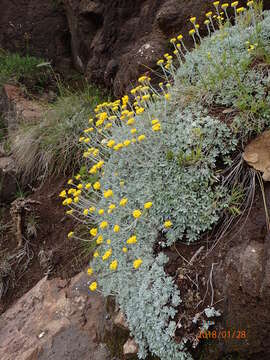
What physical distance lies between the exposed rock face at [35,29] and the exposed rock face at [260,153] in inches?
202

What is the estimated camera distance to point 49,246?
3.54 metres

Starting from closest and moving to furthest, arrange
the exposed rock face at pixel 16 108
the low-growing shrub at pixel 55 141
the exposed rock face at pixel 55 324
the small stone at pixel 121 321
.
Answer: the small stone at pixel 121 321 < the exposed rock face at pixel 55 324 < the low-growing shrub at pixel 55 141 < the exposed rock face at pixel 16 108

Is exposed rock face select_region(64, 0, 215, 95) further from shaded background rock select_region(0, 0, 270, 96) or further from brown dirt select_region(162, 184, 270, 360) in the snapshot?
brown dirt select_region(162, 184, 270, 360)

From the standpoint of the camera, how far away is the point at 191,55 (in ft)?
9.77

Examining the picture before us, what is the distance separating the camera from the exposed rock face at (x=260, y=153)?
74.5 inches

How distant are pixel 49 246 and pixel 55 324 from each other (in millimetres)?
1133

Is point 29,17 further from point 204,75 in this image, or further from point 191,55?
point 204,75

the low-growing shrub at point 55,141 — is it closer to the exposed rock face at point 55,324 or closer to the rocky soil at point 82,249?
the rocky soil at point 82,249

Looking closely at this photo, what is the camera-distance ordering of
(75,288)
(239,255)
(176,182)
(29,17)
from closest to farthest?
(239,255) → (176,182) → (75,288) → (29,17)

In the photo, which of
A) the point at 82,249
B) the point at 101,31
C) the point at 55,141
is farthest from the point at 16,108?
the point at 82,249

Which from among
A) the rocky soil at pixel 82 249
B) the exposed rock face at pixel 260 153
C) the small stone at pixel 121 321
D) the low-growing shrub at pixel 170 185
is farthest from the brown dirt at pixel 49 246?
the exposed rock face at pixel 260 153

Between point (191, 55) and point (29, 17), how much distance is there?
175 inches

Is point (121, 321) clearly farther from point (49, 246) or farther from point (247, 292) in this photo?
point (49, 246)

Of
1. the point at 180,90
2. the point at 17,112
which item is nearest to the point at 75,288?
the point at 180,90
